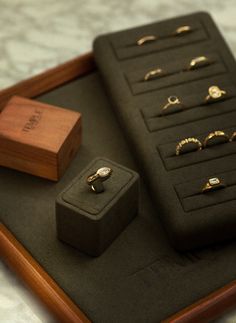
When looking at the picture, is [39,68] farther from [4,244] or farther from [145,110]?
[4,244]

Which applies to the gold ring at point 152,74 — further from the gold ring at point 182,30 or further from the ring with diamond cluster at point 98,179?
the ring with diamond cluster at point 98,179

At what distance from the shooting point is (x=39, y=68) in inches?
46.9

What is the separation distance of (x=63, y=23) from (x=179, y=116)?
0.34 metres

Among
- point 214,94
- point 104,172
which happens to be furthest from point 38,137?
point 214,94

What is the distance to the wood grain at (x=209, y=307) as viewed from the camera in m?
0.83

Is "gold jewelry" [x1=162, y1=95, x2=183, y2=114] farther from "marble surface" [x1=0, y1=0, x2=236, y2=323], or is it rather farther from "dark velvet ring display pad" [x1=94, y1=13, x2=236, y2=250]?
"marble surface" [x1=0, y1=0, x2=236, y2=323]

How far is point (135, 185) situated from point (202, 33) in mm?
300

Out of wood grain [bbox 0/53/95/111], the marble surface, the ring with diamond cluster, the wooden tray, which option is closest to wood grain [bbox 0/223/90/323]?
the wooden tray

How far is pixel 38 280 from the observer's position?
0.87m

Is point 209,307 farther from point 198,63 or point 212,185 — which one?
point 198,63

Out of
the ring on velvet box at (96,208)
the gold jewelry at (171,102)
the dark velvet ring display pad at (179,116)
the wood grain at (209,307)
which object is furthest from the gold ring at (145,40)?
the wood grain at (209,307)

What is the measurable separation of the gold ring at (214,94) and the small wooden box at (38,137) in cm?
17

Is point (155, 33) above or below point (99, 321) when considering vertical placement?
above

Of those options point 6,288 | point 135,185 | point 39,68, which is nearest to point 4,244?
point 6,288
